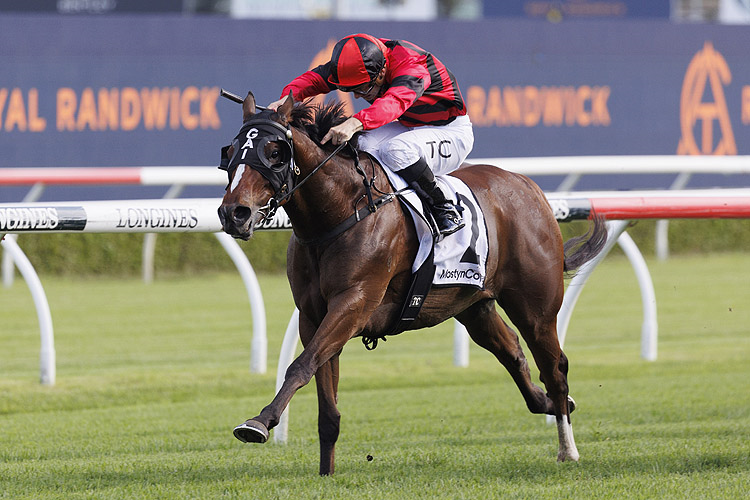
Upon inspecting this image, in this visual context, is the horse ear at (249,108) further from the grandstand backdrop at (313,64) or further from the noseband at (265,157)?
the grandstand backdrop at (313,64)

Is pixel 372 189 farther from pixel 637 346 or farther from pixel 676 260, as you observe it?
pixel 676 260

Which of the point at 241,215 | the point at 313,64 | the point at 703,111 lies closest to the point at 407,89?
the point at 241,215

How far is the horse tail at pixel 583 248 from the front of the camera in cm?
463

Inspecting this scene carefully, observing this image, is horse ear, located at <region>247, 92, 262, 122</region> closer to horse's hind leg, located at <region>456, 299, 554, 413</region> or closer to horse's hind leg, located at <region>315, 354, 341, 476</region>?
horse's hind leg, located at <region>315, 354, 341, 476</region>

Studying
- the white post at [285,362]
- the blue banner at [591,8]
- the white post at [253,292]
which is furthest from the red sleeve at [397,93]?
the blue banner at [591,8]

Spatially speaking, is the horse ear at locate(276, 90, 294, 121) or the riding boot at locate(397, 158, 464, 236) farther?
the riding boot at locate(397, 158, 464, 236)

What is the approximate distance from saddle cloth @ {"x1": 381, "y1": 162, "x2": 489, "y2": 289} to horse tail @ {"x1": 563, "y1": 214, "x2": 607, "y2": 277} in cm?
70

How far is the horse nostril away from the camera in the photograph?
3.26 m

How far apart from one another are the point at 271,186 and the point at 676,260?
9270 mm

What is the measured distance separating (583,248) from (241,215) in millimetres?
1842

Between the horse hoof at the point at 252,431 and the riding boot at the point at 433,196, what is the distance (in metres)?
1.03

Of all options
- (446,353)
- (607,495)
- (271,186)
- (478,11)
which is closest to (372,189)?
(271,186)

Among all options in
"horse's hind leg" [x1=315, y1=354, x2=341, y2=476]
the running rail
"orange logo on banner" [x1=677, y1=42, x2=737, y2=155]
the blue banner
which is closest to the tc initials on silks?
the running rail

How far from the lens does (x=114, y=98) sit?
11117 millimetres
